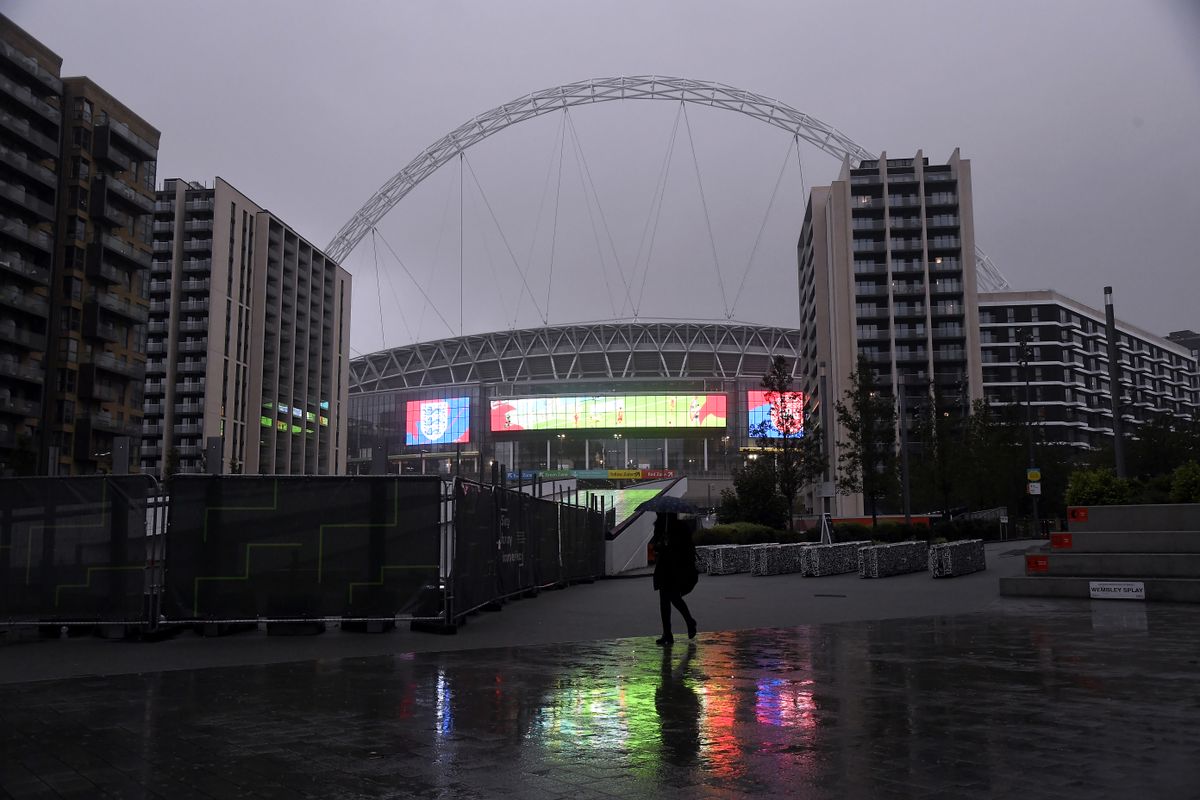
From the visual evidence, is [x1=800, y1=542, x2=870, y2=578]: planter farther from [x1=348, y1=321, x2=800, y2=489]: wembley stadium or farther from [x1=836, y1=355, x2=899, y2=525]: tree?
[x1=348, y1=321, x2=800, y2=489]: wembley stadium

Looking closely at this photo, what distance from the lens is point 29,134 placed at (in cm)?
7038

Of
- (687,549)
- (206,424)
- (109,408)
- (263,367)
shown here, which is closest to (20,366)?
(109,408)

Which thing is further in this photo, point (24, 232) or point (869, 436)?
point (24, 232)

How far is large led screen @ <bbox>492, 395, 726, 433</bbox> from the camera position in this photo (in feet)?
435

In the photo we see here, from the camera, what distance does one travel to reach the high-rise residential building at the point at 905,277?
10044 centimetres

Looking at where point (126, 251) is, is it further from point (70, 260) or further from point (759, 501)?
point (759, 501)

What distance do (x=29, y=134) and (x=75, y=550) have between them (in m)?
70.2

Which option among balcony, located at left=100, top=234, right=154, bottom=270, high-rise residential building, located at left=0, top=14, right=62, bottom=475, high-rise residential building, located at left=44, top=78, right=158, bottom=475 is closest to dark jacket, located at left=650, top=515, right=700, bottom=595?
high-rise residential building, located at left=0, top=14, right=62, bottom=475

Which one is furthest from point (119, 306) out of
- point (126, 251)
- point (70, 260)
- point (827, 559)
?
point (827, 559)

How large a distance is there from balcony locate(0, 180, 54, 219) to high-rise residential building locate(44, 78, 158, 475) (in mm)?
3631

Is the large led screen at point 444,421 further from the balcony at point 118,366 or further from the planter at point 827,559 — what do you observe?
the planter at point 827,559

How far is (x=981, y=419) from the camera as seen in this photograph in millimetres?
54969

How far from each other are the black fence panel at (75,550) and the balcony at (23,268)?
6291 centimetres

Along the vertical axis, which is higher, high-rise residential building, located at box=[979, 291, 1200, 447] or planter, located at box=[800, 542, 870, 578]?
high-rise residential building, located at box=[979, 291, 1200, 447]
